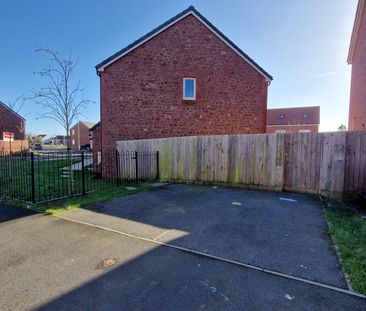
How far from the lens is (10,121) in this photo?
34.2m

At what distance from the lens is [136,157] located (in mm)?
10109

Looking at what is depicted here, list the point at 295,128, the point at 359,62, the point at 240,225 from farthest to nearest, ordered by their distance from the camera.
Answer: the point at 295,128 → the point at 359,62 → the point at 240,225

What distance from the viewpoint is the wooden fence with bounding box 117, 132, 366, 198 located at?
681 centimetres

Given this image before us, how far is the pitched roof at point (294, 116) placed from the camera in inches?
1763

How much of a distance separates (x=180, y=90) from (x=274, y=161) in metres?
6.72

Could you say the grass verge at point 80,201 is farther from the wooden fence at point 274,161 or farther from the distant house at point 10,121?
the distant house at point 10,121

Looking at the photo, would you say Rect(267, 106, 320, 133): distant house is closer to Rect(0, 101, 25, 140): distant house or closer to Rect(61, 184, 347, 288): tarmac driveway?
Rect(61, 184, 347, 288): tarmac driveway

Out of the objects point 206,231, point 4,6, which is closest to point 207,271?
point 206,231

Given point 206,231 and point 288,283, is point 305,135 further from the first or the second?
point 288,283

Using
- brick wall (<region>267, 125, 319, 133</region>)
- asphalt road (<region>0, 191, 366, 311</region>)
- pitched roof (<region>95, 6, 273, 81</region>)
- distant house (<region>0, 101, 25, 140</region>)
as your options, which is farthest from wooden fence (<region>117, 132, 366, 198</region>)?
brick wall (<region>267, 125, 319, 133</region>)

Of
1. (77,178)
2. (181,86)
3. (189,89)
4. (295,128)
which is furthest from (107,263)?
(295,128)

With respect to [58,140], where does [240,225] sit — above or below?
below

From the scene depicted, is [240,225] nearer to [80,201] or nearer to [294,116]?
[80,201]

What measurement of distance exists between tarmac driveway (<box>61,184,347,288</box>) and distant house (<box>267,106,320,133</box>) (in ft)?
140
